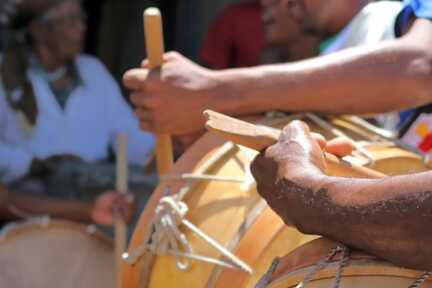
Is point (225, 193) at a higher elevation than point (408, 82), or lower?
lower

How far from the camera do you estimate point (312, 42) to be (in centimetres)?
284

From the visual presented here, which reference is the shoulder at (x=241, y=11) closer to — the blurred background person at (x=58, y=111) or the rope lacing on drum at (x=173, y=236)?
the blurred background person at (x=58, y=111)

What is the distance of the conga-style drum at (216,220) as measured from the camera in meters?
1.60

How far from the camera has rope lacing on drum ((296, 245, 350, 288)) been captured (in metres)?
1.19

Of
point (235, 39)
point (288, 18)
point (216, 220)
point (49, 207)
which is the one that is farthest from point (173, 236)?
point (235, 39)

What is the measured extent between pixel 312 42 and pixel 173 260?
4.16 feet

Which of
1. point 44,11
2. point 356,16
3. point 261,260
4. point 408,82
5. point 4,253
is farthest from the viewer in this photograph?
point 44,11

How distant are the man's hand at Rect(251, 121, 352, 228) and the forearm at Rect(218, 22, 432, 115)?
1.17 ft

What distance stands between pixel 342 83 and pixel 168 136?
1.19ft

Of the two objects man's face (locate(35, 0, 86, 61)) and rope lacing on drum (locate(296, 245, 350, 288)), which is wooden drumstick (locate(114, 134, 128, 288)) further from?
rope lacing on drum (locate(296, 245, 350, 288))

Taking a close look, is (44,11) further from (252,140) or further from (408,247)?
(408,247)

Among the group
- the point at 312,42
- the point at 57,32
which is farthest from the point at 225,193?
the point at 57,32

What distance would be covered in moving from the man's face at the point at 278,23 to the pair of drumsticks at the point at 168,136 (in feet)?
1.68

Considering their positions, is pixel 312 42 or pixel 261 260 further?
pixel 312 42
